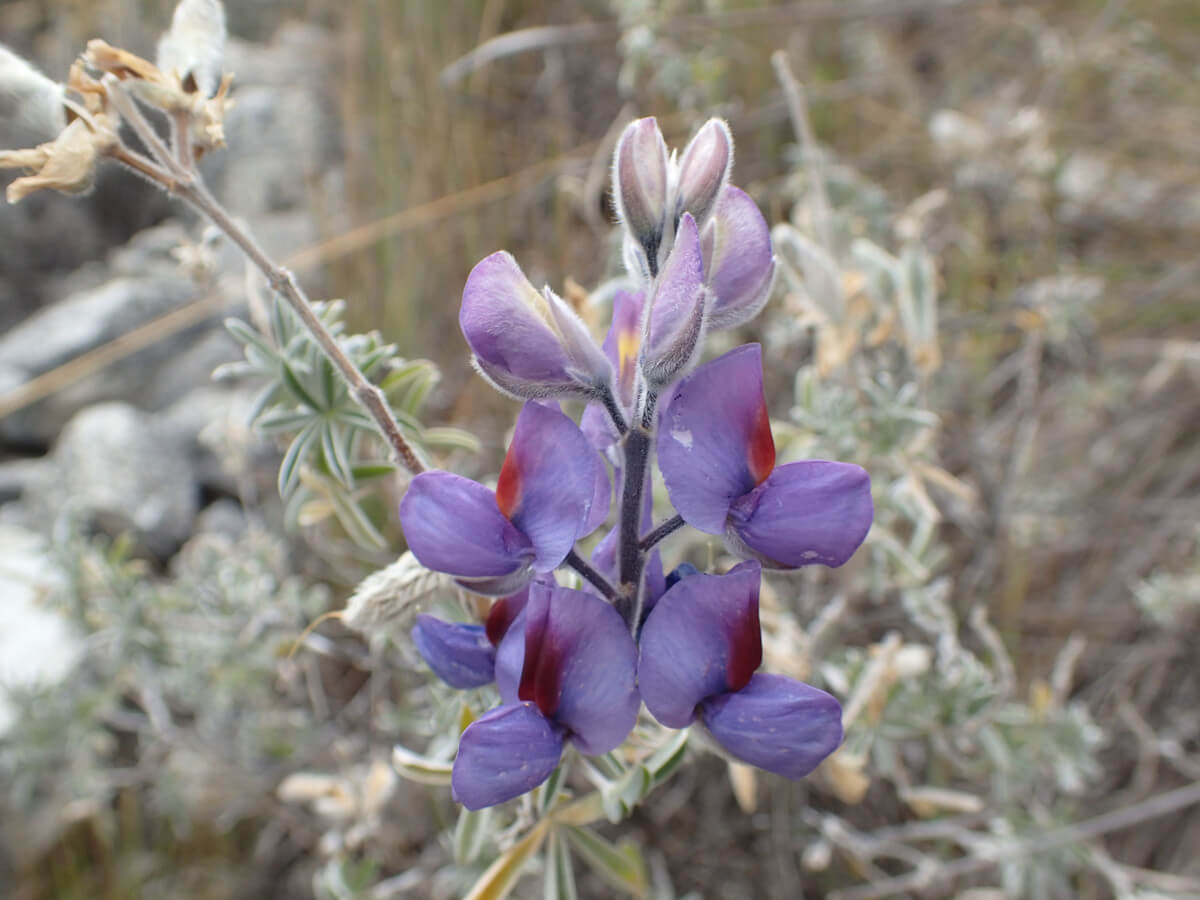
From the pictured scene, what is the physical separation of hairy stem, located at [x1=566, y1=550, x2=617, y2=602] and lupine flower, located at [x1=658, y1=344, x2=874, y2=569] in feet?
0.27

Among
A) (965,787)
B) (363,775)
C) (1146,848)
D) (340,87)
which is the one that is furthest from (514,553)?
(340,87)

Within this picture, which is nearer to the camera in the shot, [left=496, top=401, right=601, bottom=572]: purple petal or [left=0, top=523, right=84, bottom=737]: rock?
[left=496, top=401, right=601, bottom=572]: purple petal

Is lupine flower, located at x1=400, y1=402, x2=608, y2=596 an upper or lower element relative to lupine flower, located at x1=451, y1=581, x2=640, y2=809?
upper

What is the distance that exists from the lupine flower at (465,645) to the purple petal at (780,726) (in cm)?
17

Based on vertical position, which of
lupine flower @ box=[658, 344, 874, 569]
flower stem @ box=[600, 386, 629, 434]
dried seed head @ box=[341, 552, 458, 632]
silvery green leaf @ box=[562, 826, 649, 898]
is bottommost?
silvery green leaf @ box=[562, 826, 649, 898]

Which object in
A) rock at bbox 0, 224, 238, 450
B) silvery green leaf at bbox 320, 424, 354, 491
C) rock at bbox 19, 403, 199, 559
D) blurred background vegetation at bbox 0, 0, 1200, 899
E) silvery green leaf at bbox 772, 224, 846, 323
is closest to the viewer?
silvery green leaf at bbox 320, 424, 354, 491

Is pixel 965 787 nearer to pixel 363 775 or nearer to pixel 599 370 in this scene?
pixel 363 775

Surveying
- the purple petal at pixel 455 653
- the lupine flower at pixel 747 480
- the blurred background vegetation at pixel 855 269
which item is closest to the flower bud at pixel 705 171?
the lupine flower at pixel 747 480

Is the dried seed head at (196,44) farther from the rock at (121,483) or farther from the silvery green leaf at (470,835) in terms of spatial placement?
the rock at (121,483)

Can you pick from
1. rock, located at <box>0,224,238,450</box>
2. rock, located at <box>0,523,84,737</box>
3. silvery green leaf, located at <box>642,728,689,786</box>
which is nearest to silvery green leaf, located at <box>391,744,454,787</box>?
silvery green leaf, located at <box>642,728,689,786</box>

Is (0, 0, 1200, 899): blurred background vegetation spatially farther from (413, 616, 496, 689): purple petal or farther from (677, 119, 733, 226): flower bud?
(677, 119, 733, 226): flower bud

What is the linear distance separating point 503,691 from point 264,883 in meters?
1.49

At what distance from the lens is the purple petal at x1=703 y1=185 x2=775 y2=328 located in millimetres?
608

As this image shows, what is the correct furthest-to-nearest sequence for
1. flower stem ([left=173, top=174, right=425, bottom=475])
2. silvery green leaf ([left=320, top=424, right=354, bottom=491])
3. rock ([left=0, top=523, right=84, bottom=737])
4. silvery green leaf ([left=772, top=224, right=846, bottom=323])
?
rock ([left=0, top=523, right=84, bottom=737]) < silvery green leaf ([left=772, top=224, right=846, bottom=323]) < silvery green leaf ([left=320, top=424, right=354, bottom=491]) < flower stem ([left=173, top=174, right=425, bottom=475])
